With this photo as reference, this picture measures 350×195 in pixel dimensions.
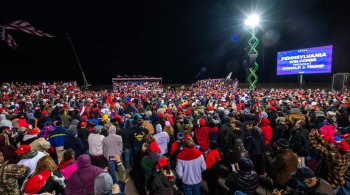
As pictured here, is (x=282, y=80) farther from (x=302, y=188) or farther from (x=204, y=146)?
(x=302, y=188)

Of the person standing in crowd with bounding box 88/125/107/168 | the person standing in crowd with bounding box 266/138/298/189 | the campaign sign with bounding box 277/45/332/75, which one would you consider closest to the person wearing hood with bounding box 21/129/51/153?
the person standing in crowd with bounding box 88/125/107/168

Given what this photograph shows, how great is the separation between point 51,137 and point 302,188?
5686mm

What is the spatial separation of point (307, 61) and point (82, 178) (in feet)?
87.8

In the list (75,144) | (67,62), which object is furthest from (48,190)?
(67,62)

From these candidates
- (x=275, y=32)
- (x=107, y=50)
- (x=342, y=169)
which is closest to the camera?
(x=342, y=169)

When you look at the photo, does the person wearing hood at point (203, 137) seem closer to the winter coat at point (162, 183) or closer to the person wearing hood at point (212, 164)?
the person wearing hood at point (212, 164)

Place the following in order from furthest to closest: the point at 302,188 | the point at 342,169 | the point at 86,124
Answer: the point at 86,124, the point at 342,169, the point at 302,188

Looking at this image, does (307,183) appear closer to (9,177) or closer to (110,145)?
(9,177)

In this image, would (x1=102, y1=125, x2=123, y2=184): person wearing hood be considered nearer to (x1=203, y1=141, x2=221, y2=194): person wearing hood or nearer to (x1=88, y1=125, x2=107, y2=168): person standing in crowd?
(x1=88, y1=125, x2=107, y2=168): person standing in crowd

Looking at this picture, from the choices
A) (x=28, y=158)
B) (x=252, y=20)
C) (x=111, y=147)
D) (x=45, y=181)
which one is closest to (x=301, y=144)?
(x=111, y=147)

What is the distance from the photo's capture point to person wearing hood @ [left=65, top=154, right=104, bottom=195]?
376 centimetres

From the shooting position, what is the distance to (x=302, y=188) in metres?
3.14

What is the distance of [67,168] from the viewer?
411cm

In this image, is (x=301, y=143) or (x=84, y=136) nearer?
(x=301, y=143)
